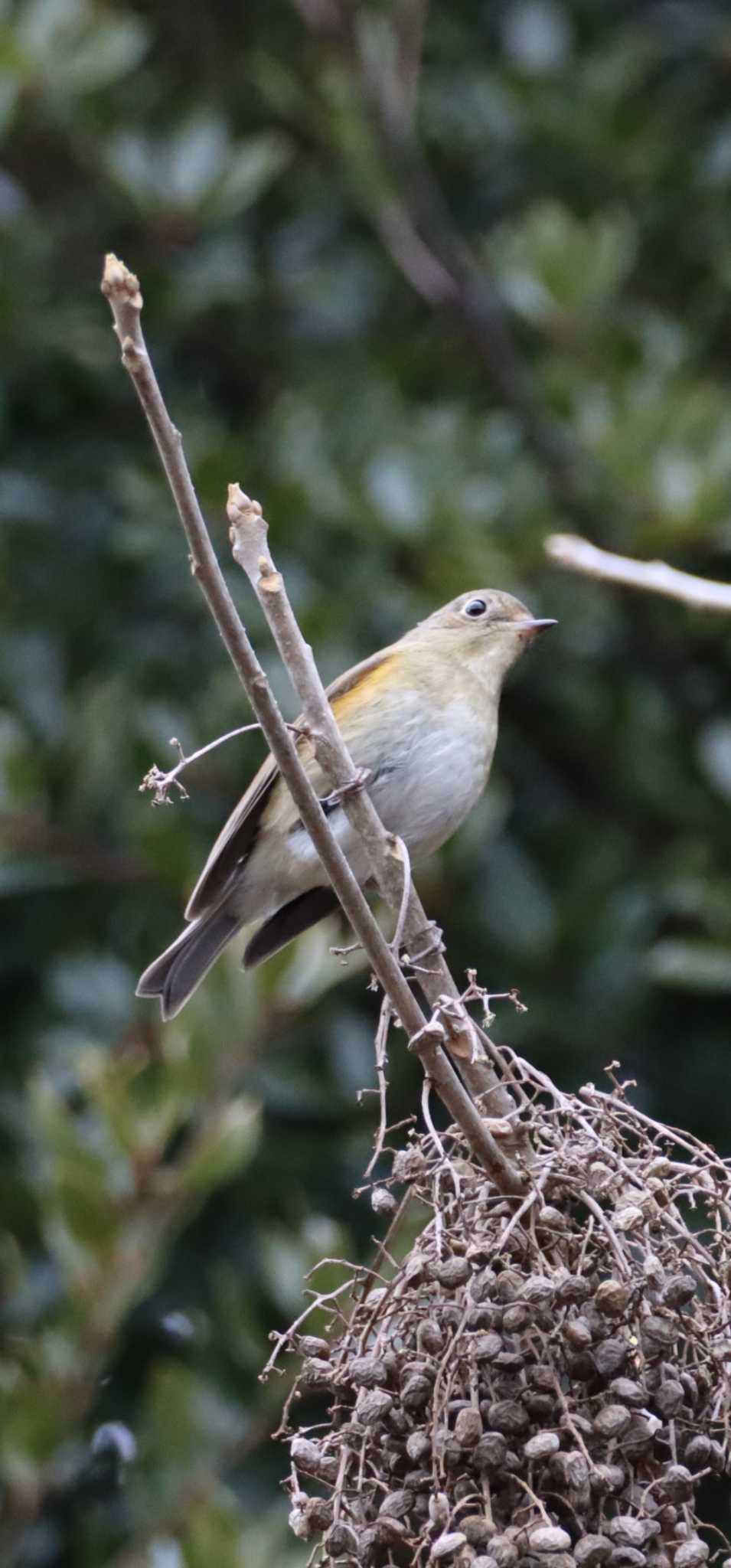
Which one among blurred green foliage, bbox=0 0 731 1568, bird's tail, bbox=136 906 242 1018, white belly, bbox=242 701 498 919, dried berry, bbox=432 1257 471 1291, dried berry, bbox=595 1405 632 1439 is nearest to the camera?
dried berry, bbox=595 1405 632 1439

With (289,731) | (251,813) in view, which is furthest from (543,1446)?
(251,813)

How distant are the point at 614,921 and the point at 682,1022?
0.44m

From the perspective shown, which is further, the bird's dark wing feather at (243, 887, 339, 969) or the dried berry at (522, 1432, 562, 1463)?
the bird's dark wing feather at (243, 887, 339, 969)

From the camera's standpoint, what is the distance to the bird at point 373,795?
3.81 meters

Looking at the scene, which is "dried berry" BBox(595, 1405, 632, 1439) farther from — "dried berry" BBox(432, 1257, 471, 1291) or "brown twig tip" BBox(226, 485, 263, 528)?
"brown twig tip" BBox(226, 485, 263, 528)

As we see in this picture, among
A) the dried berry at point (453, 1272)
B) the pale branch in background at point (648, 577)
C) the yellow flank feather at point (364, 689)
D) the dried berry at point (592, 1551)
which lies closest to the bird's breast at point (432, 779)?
the yellow flank feather at point (364, 689)

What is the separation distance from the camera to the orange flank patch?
4039mm

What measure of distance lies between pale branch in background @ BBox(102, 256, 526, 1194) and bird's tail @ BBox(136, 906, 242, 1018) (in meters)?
1.71

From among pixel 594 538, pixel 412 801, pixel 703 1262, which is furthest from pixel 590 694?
pixel 703 1262

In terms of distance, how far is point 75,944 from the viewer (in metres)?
4.90

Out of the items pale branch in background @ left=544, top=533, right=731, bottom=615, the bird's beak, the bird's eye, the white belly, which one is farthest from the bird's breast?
pale branch in background @ left=544, top=533, right=731, bottom=615

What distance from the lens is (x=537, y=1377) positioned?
177cm

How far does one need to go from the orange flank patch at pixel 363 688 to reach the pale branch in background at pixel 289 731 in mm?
2029

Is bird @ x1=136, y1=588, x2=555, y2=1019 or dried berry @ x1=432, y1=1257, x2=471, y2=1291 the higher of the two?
bird @ x1=136, y1=588, x2=555, y2=1019
